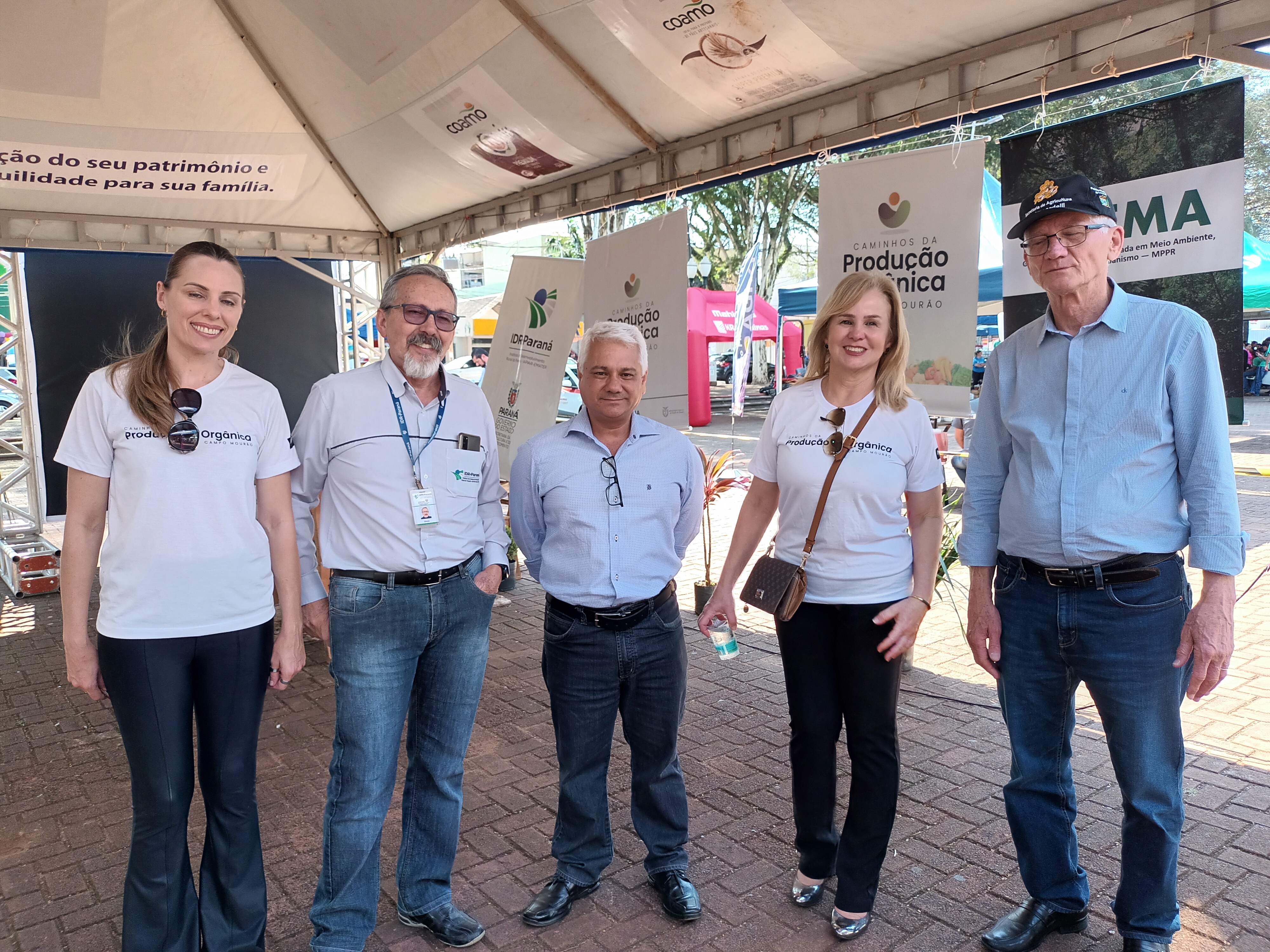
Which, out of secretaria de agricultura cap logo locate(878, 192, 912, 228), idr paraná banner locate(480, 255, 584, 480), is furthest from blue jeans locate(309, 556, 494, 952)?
idr paraná banner locate(480, 255, 584, 480)

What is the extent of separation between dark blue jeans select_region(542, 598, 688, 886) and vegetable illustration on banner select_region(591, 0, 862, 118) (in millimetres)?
2652

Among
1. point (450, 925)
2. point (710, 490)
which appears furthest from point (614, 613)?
point (710, 490)

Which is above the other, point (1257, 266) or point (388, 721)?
point (1257, 266)

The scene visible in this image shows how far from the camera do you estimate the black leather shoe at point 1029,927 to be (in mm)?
2582

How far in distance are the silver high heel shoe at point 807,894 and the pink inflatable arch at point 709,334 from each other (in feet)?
9.69

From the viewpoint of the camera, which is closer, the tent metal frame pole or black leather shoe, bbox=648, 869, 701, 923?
black leather shoe, bbox=648, 869, 701, 923

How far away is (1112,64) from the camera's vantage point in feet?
11.0

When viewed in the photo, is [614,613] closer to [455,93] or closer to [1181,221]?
[1181,221]

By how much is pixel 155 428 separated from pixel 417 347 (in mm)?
715

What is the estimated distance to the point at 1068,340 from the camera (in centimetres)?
241

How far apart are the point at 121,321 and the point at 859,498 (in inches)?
337

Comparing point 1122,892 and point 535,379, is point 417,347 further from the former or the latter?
point 535,379

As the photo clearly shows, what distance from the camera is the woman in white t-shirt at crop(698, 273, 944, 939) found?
2.58 m

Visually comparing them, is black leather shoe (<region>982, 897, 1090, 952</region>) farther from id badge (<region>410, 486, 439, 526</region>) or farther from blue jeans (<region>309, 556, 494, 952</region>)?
id badge (<region>410, 486, 439, 526</region>)
